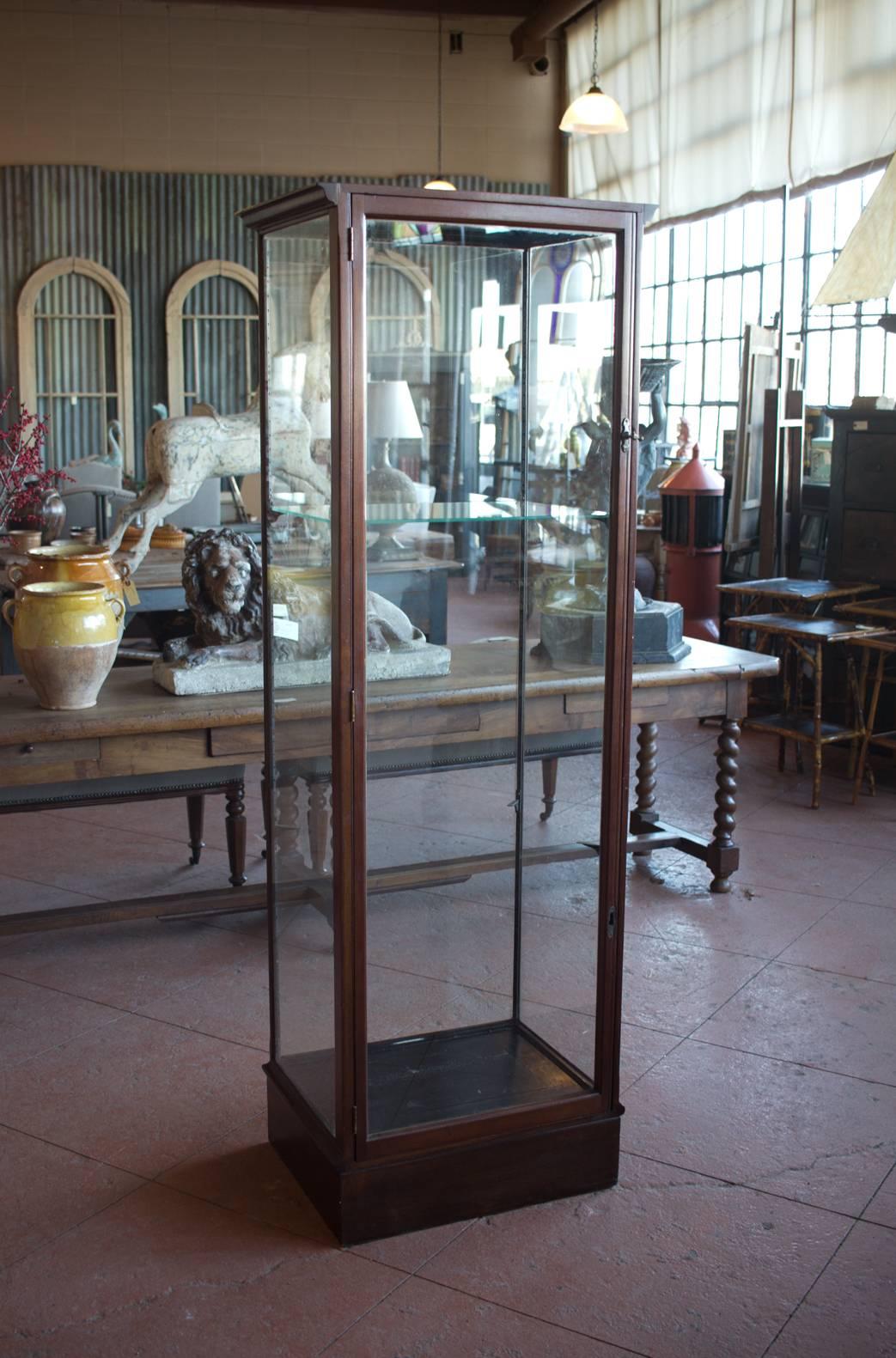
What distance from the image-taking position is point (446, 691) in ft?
8.19

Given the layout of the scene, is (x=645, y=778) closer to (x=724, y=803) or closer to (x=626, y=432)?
(x=724, y=803)

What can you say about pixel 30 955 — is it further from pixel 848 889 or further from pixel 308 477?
pixel 848 889

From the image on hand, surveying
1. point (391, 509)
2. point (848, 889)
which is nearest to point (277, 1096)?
point (391, 509)

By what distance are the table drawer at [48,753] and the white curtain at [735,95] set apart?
566cm

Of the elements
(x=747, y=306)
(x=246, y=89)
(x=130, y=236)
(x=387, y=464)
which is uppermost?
(x=246, y=89)

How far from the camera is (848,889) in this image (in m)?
4.47

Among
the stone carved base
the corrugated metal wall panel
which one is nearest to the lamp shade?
the stone carved base

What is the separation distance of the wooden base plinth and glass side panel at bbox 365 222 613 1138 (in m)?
0.08

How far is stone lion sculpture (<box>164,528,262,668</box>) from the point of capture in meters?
3.80

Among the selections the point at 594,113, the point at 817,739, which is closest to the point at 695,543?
the point at 817,739

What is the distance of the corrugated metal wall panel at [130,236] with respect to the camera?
467 inches

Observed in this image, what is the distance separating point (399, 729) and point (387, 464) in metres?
0.49

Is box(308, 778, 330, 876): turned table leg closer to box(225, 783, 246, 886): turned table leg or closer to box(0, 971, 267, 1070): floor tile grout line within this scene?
box(0, 971, 267, 1070): floor tile grout line

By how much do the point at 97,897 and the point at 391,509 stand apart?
96.2 inches
